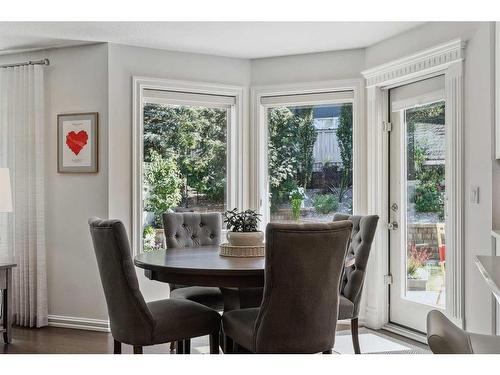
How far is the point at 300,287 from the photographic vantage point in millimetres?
2633

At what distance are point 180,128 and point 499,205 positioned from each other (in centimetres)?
291

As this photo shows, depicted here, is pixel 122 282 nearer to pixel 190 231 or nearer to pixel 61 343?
pixel 190 231

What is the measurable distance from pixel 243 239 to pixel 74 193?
2004 mm

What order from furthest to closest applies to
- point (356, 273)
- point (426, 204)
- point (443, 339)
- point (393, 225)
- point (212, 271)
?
1. point (393, 225)
2. point (426, 204)
3. point (356, 273)
4. point (212, 271)
5. point (443, 339)

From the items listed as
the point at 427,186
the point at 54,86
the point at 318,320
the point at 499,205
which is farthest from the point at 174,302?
the point at 54,86

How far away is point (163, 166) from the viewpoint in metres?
5.18

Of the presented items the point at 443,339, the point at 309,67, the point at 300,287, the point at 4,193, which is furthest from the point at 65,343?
the point at 443,339

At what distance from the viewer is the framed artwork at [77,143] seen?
475 centimetres

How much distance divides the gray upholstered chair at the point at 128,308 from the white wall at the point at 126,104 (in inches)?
71.4

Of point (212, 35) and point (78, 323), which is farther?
point (78, 323)

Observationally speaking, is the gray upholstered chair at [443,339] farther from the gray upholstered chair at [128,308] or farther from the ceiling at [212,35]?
the ceiling at [212,35]

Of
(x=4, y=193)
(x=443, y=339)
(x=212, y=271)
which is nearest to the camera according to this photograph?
(x=443, y=339)

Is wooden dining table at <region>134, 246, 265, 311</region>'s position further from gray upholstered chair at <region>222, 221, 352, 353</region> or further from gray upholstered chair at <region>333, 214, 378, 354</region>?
gray upholstered chair at <region>333, 214, 378, 354</region>

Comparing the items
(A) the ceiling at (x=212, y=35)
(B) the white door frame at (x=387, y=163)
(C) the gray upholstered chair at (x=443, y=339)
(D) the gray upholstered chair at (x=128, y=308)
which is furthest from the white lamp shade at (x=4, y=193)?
(C) the gray upholstered chair at (x=443, y=339)
